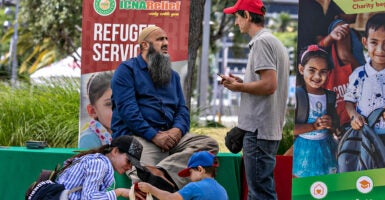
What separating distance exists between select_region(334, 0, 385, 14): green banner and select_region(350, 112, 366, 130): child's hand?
2.40 feet

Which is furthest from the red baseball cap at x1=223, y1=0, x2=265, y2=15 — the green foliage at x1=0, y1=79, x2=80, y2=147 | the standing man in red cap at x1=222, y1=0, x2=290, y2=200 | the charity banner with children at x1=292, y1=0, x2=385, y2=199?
the green foliage at x1=0, y1=79, x2=80, y2=147

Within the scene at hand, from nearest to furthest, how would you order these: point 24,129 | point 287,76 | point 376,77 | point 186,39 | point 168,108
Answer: point 376,77 → point 287,76 → point 168,108 → point 186,39 → point 24,129

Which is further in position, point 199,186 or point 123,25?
point 123,25

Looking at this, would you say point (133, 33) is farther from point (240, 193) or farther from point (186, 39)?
point (240, 193)

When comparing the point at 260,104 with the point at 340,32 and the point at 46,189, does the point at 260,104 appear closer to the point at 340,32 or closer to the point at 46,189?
the point at 340,32

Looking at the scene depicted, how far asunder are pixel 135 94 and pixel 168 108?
0.29 meters

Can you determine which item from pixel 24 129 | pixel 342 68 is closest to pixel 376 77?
pixel 342 68

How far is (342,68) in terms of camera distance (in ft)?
22.1

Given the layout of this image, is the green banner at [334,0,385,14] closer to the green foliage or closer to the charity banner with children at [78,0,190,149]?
the charity banner with children at [78,0,190,149]

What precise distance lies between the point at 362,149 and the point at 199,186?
127 cm

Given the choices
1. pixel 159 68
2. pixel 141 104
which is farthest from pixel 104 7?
pixel 141 104

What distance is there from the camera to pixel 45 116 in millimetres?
10820

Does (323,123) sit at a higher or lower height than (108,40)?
lower

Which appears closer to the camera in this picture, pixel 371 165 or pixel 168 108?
pixel 371 165
